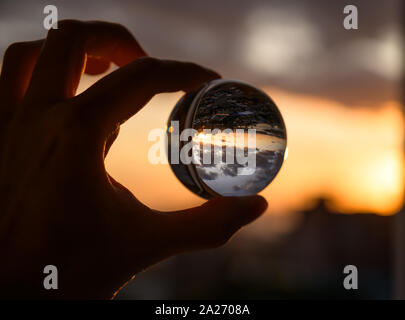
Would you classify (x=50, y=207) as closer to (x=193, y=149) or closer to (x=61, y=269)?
(x=61, y=269)

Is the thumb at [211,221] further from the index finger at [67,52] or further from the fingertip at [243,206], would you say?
the index finger at [67,52]

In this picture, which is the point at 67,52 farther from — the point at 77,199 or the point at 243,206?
the point at 243,206

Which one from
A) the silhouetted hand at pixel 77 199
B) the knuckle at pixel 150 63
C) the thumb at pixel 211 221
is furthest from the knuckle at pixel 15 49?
the thumb at pixel 211 221
